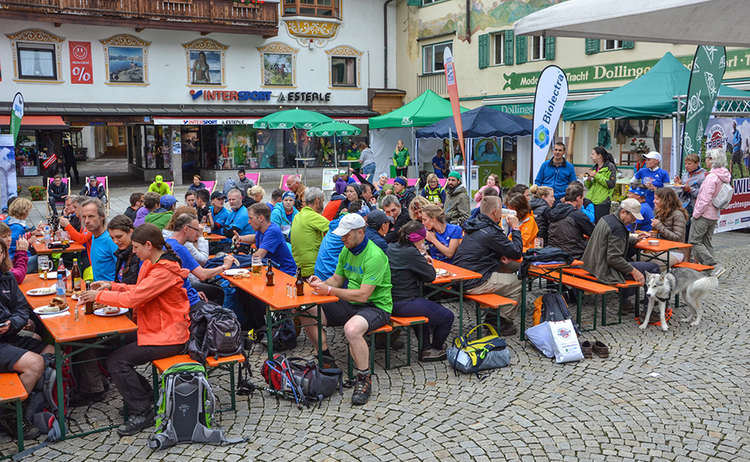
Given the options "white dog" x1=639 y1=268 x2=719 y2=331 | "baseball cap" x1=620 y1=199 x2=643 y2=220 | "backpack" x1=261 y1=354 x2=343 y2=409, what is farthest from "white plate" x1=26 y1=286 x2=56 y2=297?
"white dog" x1=639 y1=268 x2=719 y2=331

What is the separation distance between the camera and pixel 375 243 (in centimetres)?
652

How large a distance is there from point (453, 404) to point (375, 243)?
1769mm

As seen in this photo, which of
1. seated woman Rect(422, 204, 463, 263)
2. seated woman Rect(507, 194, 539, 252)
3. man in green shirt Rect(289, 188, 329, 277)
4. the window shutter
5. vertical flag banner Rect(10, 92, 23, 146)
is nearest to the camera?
man in green shirt Rect(289, 188, 329, 277)

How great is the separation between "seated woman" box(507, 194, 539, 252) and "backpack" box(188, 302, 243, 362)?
3.97 meters

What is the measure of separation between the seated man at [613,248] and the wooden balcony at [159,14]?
72.4 ft

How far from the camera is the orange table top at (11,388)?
4453mm

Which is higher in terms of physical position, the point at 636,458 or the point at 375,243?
the point at 375,243

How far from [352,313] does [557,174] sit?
6.22 m

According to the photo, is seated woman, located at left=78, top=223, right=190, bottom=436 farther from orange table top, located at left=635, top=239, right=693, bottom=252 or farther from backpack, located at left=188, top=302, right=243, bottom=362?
→ orange table top, located at left=635, top=239, right=693, bottom=252

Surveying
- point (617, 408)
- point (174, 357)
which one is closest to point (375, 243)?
point (174, 357)

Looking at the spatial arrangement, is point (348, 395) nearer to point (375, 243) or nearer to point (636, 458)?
point (375, 243)

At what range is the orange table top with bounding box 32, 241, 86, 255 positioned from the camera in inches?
335

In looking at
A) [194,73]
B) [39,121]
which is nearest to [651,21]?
[39,121]

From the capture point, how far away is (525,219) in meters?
8.12
